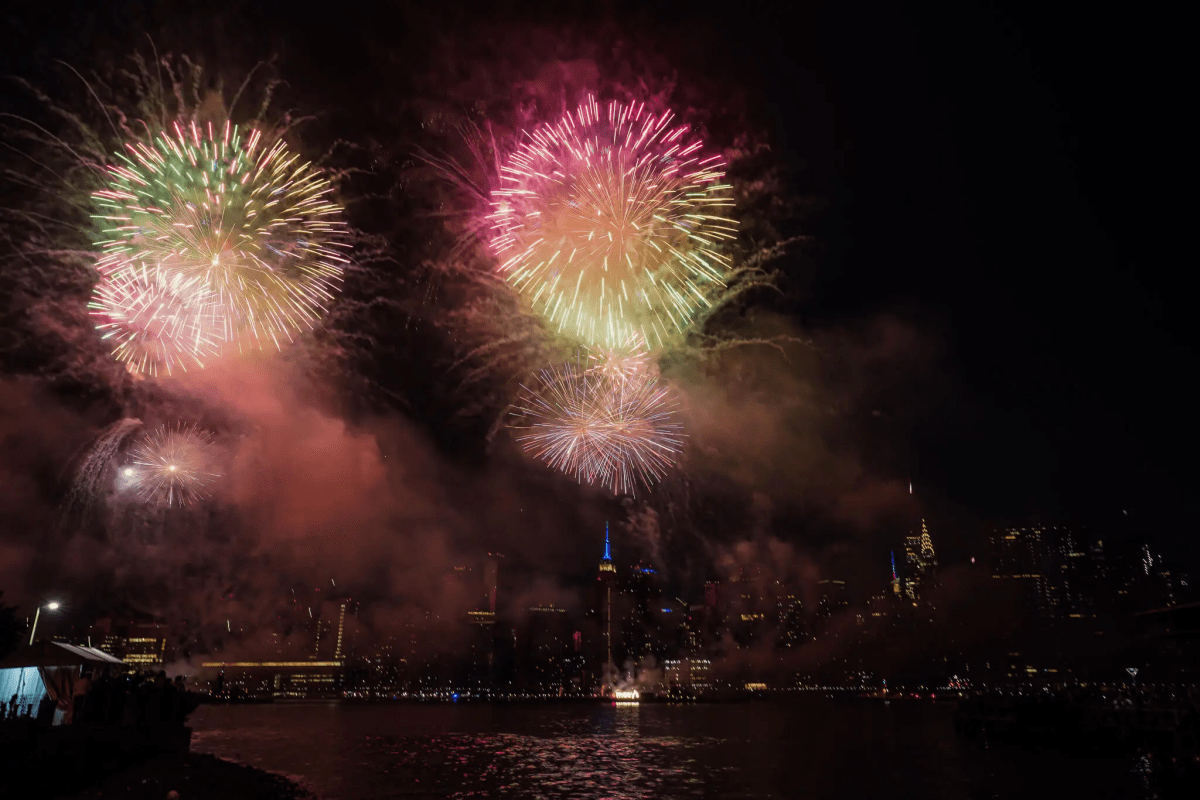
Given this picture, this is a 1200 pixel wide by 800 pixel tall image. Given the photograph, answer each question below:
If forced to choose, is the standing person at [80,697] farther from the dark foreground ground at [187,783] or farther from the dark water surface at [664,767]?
the dark water surface at [664,767]

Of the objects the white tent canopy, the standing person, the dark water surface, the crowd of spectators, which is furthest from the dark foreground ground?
the white tent canopy

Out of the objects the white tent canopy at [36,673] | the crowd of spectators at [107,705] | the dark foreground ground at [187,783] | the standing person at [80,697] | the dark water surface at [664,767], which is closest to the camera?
the dark foreground ground at [187,783]

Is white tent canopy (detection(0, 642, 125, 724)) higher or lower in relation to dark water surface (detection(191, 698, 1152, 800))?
higher

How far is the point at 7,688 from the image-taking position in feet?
69.8

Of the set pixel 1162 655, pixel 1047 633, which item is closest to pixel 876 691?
pixel 1047 633

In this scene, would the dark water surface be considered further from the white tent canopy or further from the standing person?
the white tent canopy

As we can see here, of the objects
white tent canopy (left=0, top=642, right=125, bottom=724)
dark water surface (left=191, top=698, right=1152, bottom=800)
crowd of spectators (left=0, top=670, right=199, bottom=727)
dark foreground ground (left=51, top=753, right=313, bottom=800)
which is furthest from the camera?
dark water surface (left=191, top=698, right=1152, bottom=800)

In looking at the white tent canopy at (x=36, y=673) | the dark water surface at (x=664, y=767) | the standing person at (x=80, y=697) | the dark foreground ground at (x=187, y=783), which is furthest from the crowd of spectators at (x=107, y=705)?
the dark water surface at (x=664, y=767)

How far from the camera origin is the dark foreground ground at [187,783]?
1617 cm

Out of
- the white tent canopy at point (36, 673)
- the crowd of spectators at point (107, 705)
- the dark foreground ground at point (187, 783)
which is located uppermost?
the white tent canopy at point (36, 673)

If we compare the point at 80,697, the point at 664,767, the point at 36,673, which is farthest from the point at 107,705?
the point at 664,767

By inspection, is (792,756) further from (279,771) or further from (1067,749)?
(279,771)

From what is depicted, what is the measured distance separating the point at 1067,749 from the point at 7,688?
4846cm

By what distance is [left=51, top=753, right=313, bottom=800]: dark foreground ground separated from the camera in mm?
16172
